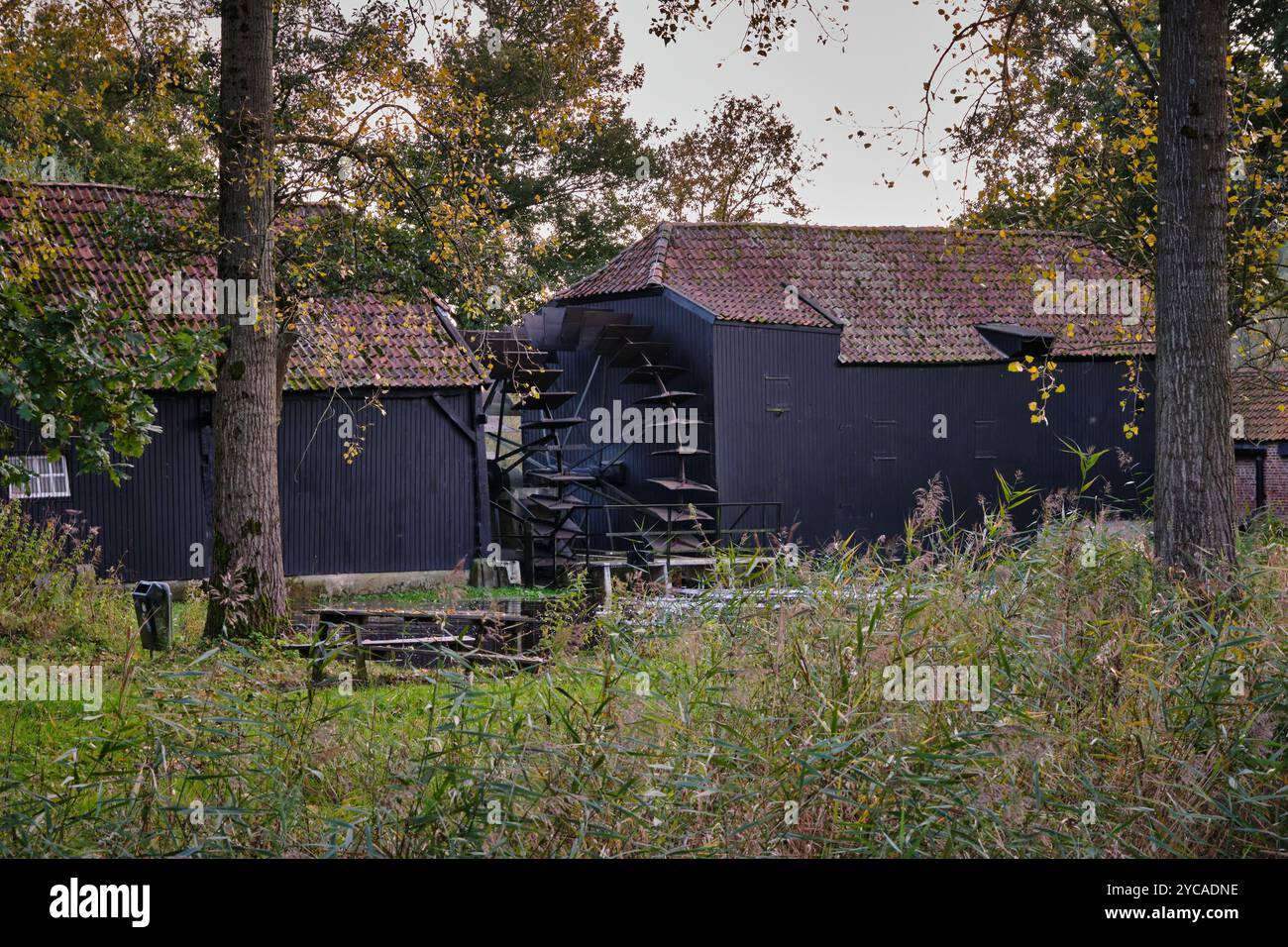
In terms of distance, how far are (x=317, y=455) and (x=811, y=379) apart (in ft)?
28.5

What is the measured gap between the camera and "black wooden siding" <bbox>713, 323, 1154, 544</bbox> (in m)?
21.6

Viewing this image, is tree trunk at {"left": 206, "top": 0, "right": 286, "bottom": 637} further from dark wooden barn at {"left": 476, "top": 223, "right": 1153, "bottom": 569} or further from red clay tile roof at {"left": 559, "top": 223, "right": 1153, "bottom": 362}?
red clay tile roof at {"left": 559, "top": 223, "right": 1153, "bottom": 362}

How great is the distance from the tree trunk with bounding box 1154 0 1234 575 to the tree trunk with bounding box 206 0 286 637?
7345 mm

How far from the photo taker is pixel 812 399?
22016mm

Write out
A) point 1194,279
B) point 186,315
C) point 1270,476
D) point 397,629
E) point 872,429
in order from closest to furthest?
1. point 1194,279
2. point 397,629
3. point 186,315
4. point 872,429
5. point 1270,476

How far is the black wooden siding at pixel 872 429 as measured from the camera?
2158 cm

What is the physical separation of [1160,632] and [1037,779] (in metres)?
1.84

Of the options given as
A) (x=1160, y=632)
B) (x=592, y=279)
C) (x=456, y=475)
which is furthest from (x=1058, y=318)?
(x=1160, y=632)

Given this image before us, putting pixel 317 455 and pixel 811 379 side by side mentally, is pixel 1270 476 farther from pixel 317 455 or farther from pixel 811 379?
pixel 317 455

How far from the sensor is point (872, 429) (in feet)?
73.6

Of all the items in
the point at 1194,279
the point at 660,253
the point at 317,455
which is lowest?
the point at 317,455

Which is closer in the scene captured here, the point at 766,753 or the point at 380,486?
the point at 766,753

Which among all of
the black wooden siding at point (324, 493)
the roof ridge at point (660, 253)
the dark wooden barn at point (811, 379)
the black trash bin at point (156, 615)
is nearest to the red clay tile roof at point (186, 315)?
the black wooden siding at point (324, 493)

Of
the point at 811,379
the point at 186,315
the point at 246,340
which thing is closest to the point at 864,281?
the point at 811,379
